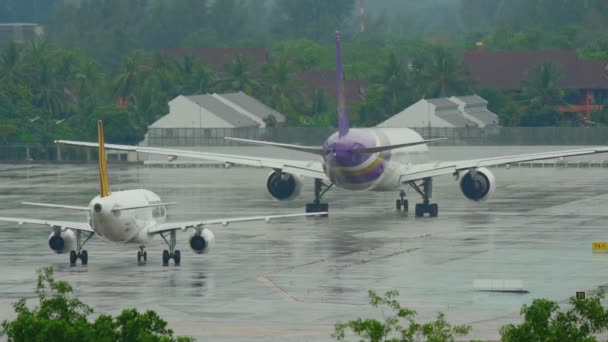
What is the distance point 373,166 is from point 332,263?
18629mm

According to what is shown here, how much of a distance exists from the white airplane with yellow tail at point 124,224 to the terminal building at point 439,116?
8624cm

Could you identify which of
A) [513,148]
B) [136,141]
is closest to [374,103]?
[136,141]

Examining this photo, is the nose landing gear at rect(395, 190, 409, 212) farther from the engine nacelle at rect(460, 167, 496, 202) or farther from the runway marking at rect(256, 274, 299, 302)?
the runway marking at rect(256, 274, 299, 302)

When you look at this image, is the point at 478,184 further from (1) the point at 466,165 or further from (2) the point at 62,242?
(2) the point at 62,242

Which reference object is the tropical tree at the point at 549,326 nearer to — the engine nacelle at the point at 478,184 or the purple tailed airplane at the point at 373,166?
the purple tailed airplane at the point at 373,166

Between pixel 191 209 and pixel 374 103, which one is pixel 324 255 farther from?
pixel 374 103

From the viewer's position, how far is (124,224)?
60.1 meters

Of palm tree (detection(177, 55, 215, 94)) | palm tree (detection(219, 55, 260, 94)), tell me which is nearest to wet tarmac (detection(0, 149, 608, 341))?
palm tree (detection(177, 55, 215, 94))

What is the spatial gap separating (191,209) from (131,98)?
3431 inches

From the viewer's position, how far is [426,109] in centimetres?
14988

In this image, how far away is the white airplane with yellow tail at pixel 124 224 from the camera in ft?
194

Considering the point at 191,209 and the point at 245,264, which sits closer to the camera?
the point at 245,264

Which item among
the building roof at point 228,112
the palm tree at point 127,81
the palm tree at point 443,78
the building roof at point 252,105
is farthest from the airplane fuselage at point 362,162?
the palm tree at point 127,81

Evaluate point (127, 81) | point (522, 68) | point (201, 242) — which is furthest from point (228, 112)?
point (201, 242)
